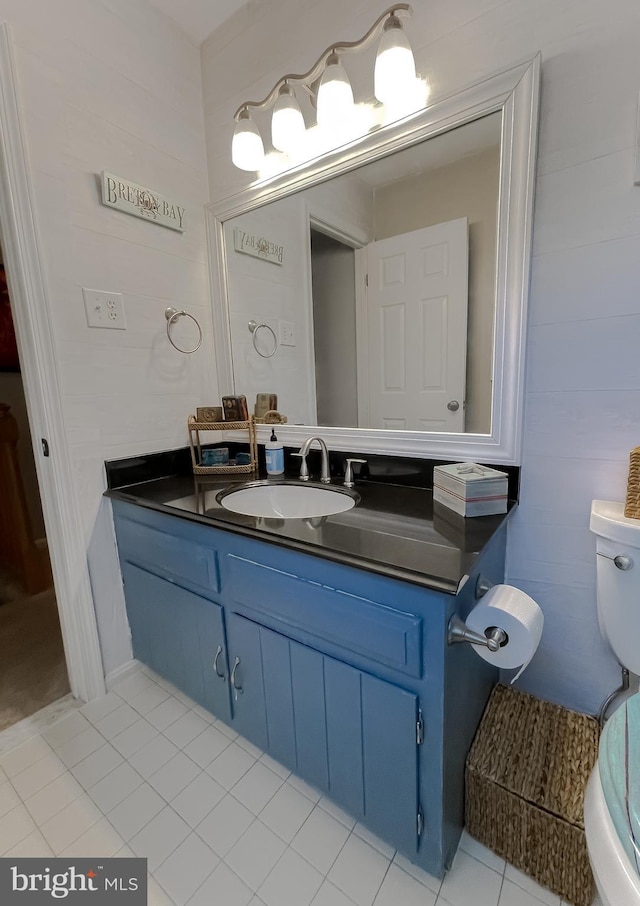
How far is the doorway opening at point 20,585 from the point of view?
4.77 ft

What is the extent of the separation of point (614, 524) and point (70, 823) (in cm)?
151

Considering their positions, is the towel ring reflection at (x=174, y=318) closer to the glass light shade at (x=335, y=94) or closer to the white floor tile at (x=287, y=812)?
the glass light shade at (x=335, y=94)

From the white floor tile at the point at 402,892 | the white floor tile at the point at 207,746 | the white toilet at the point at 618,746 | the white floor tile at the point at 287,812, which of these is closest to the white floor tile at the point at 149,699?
the white floor tile at the point at 207,746

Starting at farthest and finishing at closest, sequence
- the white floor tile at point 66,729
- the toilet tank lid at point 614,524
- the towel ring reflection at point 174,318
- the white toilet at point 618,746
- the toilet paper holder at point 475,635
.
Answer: the towel ring reflection at point 174,318
the white floor tile at point 66,729
the toilet tank lid at point 614,524
the toilet paper holder at point 475,635
the white toilet at point 618,746

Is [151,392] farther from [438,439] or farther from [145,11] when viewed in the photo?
[145,11]

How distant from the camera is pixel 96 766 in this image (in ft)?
3.84

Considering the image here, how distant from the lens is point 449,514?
3.26 feet

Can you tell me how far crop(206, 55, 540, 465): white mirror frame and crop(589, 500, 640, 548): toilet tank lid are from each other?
0.22 m

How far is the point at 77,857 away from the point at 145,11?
2474mm

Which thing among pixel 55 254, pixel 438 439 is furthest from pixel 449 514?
pixel 55 254

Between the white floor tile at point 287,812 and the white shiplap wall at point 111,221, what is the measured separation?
0.78m

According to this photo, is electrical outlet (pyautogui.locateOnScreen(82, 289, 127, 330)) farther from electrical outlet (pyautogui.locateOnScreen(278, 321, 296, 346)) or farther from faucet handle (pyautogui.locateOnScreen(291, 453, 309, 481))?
faucet handle (pyautogui.locateOnScreen(291, 453, 309, 481))

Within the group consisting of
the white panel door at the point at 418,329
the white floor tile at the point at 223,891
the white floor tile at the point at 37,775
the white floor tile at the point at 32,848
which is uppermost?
the white panel door at the point at 418,329

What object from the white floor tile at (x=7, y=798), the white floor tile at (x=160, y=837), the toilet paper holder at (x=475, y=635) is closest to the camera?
the toilet paper holder at (x=475, y=635)
